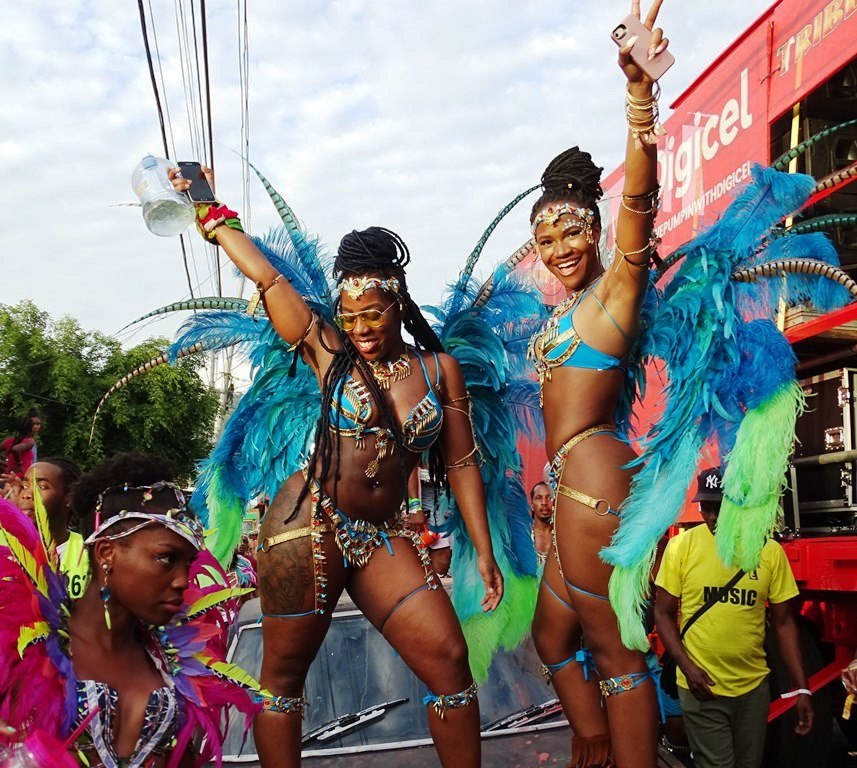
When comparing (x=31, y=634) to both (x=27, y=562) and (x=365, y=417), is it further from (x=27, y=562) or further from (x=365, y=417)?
(x=365, y=417)

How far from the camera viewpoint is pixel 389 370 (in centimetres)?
283

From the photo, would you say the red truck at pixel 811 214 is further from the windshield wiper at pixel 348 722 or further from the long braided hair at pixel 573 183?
the windshield wiper at pixel 348 722

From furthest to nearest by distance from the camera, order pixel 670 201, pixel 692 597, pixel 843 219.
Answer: pixel 670 201 → pixel 692 597 → pixel 843 219

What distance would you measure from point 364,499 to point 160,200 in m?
1.25

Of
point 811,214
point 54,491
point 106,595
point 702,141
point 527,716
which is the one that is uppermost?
point 702,141

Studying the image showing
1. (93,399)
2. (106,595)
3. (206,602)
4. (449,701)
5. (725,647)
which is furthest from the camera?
(93,399)

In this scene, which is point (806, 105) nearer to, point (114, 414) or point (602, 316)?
point (602, 316)

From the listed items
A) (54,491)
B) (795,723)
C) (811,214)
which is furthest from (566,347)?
(811,214)

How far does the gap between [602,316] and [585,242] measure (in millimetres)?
282

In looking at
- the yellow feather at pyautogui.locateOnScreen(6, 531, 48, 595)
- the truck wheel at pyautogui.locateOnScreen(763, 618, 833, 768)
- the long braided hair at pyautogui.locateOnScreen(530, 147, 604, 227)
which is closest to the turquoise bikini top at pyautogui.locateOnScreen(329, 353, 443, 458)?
the long braided hair at pyautogui.locateOnScreen(530, 147, 604, 227)

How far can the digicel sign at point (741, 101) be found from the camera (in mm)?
5055

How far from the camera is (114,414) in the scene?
1698 centimetres

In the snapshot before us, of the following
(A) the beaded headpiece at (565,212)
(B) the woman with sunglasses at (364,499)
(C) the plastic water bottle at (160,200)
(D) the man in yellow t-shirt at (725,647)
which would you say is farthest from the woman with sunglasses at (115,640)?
(D) the man in yellow t-shirt at (725,647)

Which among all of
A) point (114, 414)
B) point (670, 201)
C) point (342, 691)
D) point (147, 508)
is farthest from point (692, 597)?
point (114, 414)
